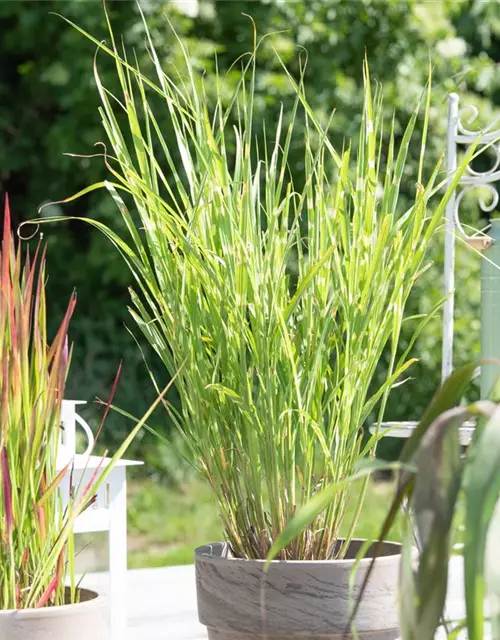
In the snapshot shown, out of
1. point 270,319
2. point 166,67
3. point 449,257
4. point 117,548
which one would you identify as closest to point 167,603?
point 117,548

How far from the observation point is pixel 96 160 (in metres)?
5.03

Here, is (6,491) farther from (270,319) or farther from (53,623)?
(270,319)

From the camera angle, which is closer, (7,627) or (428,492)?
(428,492)

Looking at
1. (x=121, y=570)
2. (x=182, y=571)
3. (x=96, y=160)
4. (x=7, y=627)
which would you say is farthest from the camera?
(x=96, y=160)

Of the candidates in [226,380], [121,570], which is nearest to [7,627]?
[226,380]

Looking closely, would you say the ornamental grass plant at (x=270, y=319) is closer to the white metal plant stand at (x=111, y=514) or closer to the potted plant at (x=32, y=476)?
the potted plant at (x=32, y=476)

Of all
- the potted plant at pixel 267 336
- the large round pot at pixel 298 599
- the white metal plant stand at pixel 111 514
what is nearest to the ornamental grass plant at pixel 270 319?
the potted plant at pixel 267 336

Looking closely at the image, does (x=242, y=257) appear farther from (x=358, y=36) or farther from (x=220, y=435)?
(x=358, y=36)

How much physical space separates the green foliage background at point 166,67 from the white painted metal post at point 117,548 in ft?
8.82

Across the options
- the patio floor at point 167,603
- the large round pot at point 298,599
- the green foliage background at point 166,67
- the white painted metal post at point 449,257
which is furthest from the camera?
the green foliage background at point 166,67

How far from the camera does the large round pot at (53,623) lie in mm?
1334

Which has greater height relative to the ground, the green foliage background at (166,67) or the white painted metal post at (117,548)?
the green foliage background at (166,67)

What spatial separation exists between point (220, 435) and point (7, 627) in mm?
368

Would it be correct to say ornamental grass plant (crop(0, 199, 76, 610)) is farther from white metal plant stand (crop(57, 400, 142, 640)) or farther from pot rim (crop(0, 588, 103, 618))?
white metal plant stand (crop(57, 400, 142, 640))
